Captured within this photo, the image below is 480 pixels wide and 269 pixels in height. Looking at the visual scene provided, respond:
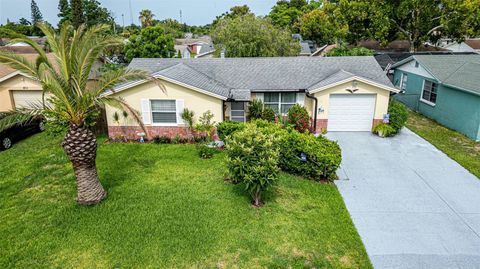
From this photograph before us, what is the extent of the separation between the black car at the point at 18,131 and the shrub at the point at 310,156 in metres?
12.0

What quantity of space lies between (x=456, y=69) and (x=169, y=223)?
1937 centimetres

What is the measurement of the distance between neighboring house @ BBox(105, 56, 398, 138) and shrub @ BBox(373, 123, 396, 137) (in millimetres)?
599

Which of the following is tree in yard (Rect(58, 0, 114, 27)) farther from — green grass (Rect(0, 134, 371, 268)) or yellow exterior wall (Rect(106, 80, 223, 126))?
green grass (Rect(0, 134, 371, 268))

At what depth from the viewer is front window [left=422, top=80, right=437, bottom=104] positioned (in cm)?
2068

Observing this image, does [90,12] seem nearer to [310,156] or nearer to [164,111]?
[164,111]

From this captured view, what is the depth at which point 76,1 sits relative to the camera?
56.7 metres

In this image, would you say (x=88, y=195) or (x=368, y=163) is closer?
(x=88, y=195)

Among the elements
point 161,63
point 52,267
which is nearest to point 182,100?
point 161,63

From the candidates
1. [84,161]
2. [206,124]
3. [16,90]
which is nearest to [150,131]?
[206,124]

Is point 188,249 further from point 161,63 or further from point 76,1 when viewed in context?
point 76,1

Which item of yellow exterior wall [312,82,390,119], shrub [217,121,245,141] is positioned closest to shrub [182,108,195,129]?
shrub [217,121,245,141]

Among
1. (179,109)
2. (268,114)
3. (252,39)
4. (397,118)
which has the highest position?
(252,39)

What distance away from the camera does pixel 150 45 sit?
1335 inches

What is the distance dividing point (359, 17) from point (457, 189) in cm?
2935
